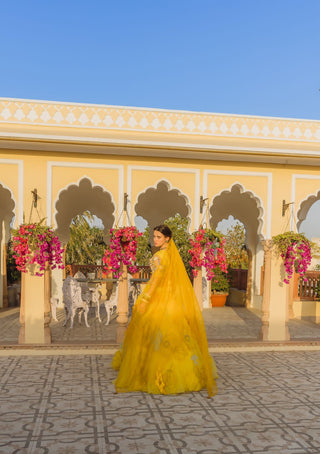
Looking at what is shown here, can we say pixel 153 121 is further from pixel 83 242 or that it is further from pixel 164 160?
pixel 83 242

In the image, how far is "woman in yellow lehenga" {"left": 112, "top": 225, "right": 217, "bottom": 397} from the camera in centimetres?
460

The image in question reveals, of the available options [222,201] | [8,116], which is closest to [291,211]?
[222,201]

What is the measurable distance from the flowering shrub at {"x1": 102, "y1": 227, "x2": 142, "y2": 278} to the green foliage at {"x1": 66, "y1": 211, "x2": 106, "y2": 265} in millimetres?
13319

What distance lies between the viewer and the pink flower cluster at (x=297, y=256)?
23.9 feet

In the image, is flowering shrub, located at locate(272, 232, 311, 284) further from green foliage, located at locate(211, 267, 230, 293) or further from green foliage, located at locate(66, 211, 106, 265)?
green foliage, located at locate(66, 211, 106, 265)

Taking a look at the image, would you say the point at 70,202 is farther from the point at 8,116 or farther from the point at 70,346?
the point at 70,346

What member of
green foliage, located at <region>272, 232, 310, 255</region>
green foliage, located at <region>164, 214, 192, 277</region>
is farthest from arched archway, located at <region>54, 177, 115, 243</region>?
green foliage, located at <region>164, 214, 192, 277</region>

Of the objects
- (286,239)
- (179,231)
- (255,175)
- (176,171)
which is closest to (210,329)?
(286,239)

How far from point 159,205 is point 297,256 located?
17.7ft

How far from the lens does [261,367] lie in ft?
19.7

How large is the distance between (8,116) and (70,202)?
382cm

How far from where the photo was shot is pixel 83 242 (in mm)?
22047

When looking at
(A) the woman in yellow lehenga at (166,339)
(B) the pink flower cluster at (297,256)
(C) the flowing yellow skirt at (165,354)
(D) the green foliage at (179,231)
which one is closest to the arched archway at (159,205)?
(B) the pink flower cluster at (297,256)

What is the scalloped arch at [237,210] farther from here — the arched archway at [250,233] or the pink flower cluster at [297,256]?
the pink flower cluster at [297,256]
